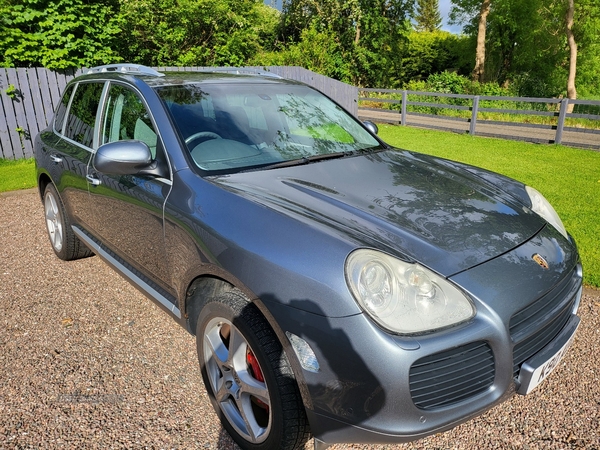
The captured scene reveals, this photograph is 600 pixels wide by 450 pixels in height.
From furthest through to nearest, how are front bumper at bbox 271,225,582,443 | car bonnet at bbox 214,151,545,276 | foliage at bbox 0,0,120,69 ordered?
1. foliage at bbox 0,0,120,69
2. car bonnet at bbox 214,151,545,276
3. front bumper at bbox 271,225,582,443

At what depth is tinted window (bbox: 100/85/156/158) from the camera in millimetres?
2928

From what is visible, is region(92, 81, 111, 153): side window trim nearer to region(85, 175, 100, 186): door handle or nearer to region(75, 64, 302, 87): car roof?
region(75, 64, 302, 87): car roof

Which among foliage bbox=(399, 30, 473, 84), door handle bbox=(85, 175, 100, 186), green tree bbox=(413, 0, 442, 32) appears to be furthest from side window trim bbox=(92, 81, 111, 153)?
green tree bbox=(413, 0, 442, 32)

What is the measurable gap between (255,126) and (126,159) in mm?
890

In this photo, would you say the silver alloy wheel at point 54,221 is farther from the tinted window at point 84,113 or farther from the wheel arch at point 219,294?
the wheel arch at point 219,294

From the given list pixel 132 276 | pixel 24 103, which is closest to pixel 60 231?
pixel 132 276

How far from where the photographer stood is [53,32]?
32.5 feet

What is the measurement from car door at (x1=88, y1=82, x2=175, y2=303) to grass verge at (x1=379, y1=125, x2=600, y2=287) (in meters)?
3.49

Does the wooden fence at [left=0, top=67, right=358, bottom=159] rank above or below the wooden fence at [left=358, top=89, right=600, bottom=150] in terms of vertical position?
above

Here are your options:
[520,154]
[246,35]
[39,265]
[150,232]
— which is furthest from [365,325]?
[246,35]

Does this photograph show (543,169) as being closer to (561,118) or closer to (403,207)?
(561,118)

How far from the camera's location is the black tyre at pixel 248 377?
6.31 feet

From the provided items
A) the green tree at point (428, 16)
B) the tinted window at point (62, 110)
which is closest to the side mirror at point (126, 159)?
the tinted window at point (62, 110)

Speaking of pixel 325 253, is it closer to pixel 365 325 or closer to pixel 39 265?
pixel 365 325
